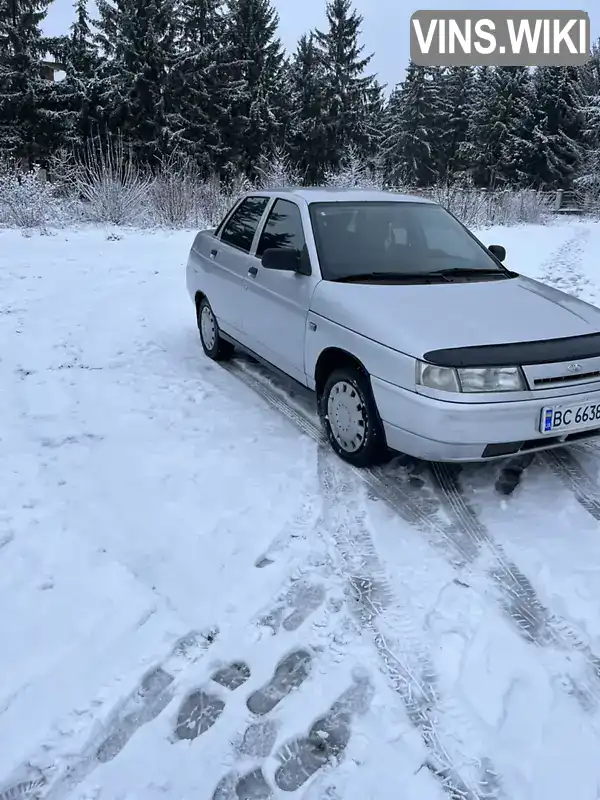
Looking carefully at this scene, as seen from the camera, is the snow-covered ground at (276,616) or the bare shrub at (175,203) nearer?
the snow-covered ground at (276,616)

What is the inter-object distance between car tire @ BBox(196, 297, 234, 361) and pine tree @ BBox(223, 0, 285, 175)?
34.5 metres

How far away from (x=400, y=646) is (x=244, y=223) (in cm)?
412

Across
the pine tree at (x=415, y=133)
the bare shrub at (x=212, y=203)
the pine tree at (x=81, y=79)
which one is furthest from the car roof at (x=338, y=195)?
the pine tree at (x=415, y=133)

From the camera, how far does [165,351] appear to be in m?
6.39

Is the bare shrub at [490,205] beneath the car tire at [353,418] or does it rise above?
above

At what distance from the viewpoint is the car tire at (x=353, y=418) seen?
3799mm

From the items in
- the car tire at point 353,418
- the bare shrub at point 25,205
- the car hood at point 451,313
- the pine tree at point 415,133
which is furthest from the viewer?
the pine tree at point 415,133

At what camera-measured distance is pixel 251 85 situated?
132 feet

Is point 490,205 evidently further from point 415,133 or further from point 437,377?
point 415,133

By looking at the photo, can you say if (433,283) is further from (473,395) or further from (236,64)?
(236,64)

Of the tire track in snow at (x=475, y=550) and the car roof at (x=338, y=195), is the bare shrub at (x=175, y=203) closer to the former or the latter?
the car roof at (x=338, y=195)

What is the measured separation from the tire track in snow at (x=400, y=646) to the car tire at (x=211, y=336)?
93.6 inches

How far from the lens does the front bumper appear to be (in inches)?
131

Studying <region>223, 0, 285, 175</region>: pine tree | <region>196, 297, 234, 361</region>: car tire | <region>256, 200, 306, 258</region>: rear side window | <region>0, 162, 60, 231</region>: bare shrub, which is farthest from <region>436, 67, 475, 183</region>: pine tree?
<region>256, 200, 306, 258</region>: rear side window
